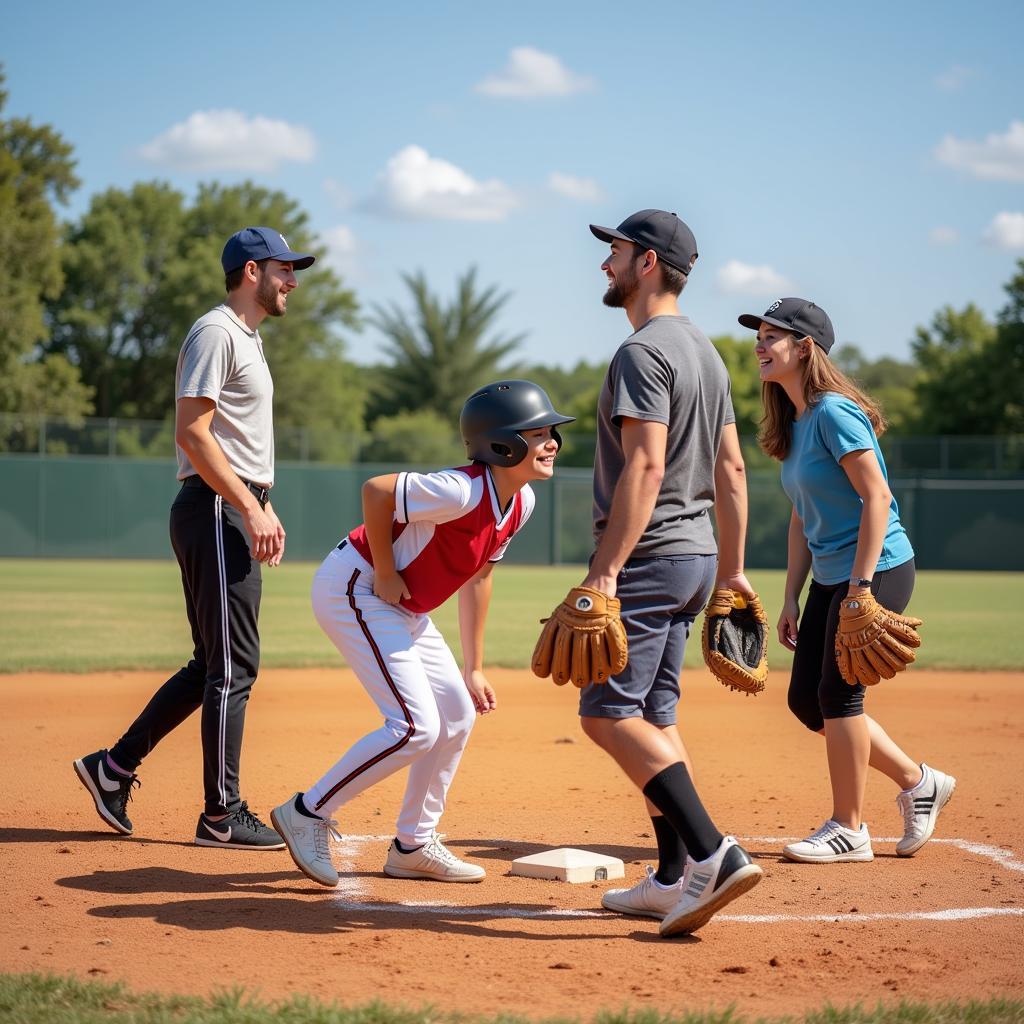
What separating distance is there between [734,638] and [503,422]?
1.11 meters

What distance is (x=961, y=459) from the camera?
34.2 metres

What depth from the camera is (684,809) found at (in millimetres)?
3588

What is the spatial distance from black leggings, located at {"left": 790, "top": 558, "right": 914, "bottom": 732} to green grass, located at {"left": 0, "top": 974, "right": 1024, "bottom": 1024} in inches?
64.4

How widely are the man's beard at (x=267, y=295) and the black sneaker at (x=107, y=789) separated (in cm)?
175

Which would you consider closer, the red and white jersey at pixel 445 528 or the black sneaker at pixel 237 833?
the red and white jersey at pixel 445 528

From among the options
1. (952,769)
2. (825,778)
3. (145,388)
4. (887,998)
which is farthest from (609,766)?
(145,388)

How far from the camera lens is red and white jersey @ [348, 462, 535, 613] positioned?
3.75 m

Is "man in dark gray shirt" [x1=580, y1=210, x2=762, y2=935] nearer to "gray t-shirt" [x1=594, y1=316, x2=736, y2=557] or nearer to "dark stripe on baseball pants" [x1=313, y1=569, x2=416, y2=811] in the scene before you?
"gray t-shirt" [x1=594, y1=316, x2=736, y2=557]

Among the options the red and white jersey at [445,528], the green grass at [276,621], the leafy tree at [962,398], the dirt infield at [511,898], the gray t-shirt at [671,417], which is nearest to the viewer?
the dirt infield at [511,898]

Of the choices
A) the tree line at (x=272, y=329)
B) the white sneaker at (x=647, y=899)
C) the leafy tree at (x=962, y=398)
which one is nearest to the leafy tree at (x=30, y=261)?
the tree line at (x=272, y=329)

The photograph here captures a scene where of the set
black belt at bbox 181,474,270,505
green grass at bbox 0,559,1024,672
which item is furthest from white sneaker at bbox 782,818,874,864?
green grass at bbox 0,559,1024,672

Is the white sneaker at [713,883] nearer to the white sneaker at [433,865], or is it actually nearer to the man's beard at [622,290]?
the white sneaker at [433,865]

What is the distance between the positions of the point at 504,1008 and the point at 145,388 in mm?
48415

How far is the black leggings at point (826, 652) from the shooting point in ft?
15.0
